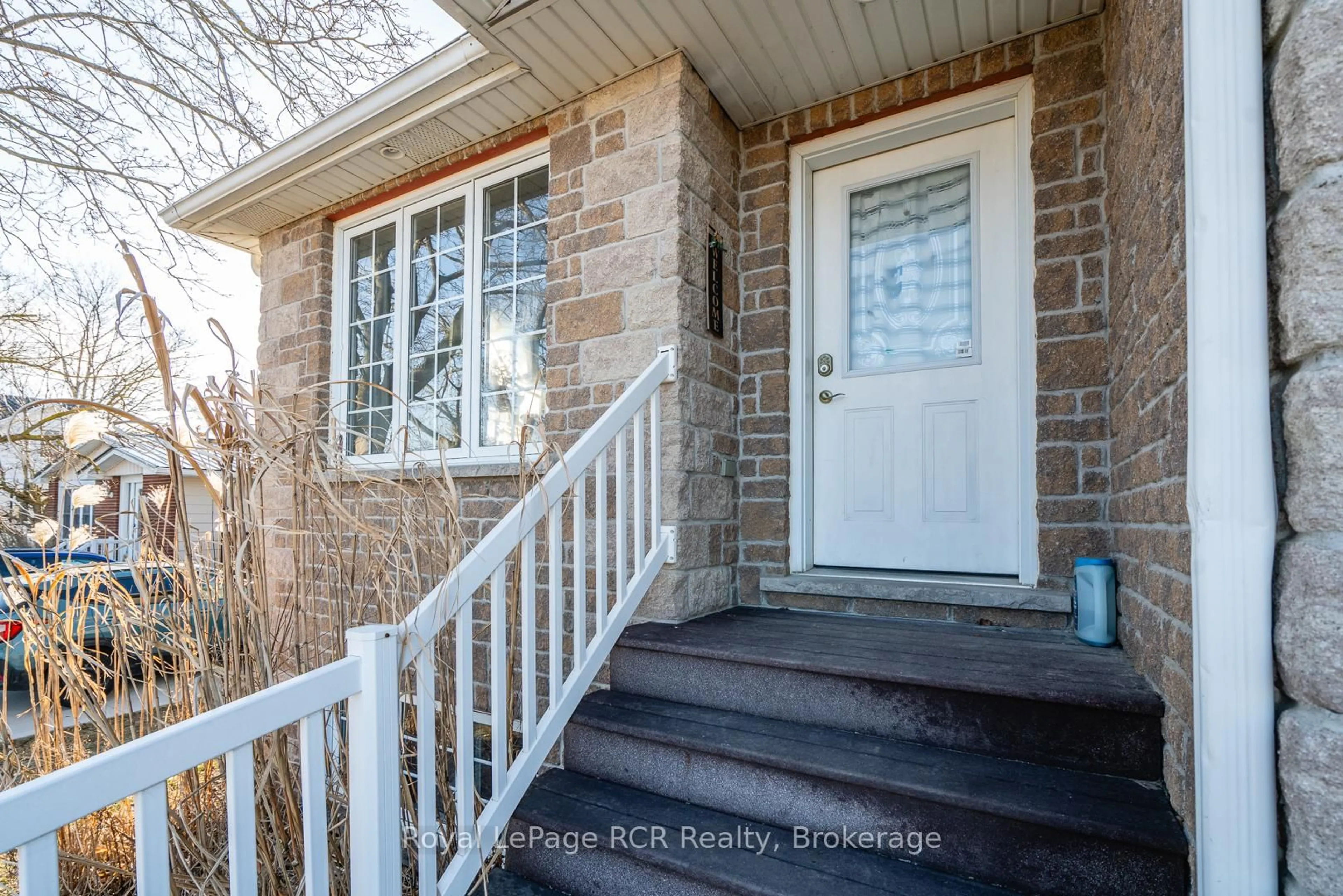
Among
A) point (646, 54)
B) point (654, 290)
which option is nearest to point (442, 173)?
point (646, 54)

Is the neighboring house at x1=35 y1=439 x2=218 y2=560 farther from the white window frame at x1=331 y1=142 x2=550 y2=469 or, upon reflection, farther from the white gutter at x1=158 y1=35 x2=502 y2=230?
the white gutter at x1=158 y1=35 x2=502 y2=230

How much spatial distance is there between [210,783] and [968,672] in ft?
6.50

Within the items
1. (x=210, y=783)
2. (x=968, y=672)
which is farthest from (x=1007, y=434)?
(x=210, y=783)

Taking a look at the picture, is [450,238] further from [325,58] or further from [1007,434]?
[1007,434]

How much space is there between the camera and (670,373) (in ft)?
7.90

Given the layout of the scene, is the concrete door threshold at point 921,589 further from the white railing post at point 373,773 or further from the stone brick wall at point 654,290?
the white railing post at point 373,773

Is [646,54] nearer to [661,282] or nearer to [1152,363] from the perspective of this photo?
[661,282]

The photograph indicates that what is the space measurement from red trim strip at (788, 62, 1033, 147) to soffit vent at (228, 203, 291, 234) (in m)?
3.26

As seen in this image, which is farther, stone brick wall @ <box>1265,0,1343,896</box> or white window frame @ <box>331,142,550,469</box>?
white window frame @ <box>331,142,550,469</box>

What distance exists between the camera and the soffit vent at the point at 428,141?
3072 millimetres

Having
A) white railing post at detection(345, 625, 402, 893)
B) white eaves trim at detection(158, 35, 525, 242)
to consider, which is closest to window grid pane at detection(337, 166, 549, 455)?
white eaves trim at detection(158, 35, 525, 242)

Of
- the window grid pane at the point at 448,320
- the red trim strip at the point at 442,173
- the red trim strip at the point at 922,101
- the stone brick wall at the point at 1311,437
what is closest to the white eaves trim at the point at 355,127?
the red trim strip at the point at 442,173

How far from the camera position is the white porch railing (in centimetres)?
79

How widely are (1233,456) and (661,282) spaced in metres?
1.88
